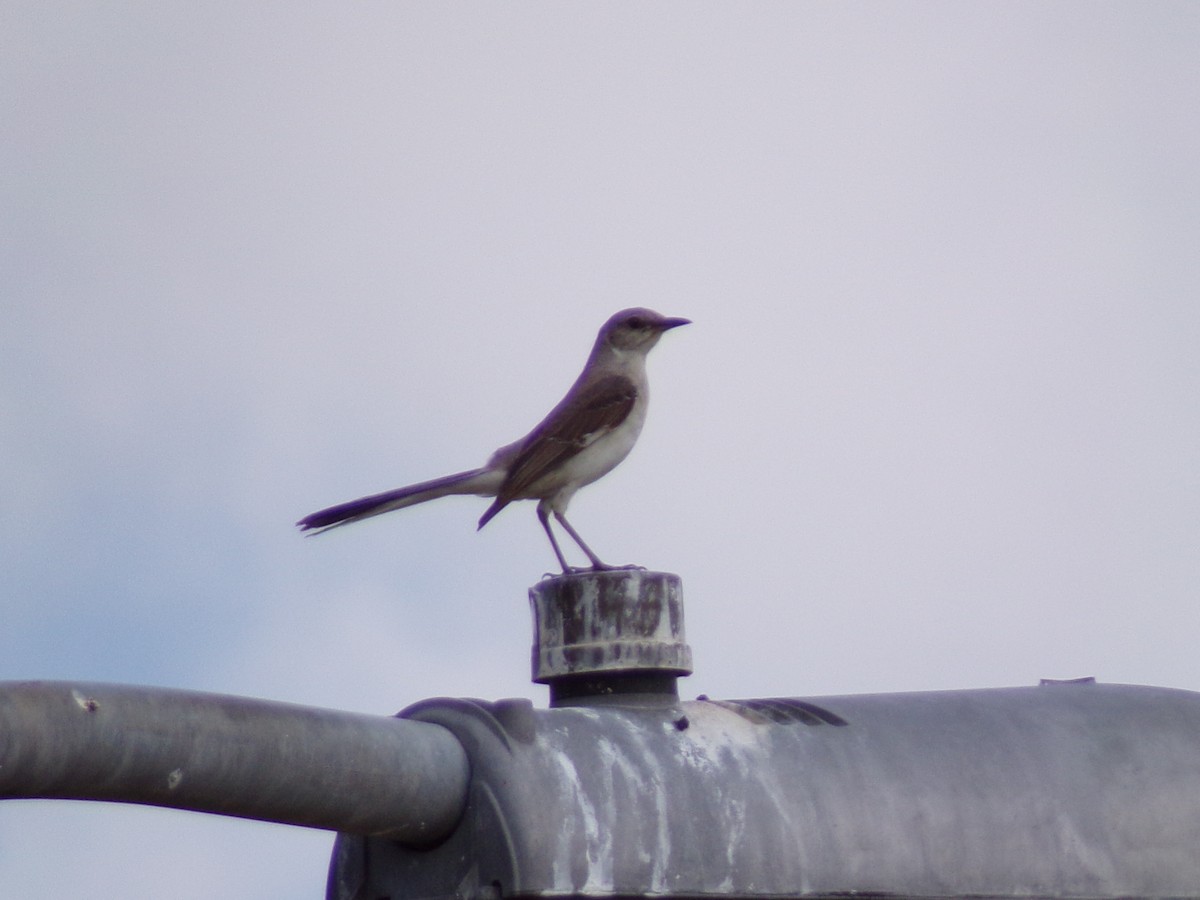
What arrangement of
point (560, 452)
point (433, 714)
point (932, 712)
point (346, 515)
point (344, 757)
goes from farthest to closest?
point (560, 452)
point (346, 515)
point (932, 712)
point (433, 714)
point (344, 757)

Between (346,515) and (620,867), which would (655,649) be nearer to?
(620,867)

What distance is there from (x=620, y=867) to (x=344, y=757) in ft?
1.92

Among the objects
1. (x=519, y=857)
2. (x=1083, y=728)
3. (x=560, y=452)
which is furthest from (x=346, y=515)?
(x=519, y=857)

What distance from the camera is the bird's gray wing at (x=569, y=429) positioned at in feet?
23.9

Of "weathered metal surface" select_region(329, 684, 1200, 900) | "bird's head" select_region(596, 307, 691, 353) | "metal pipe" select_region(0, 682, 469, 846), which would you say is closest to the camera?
"metal pipe" select_region(0, 682, 469, 846)

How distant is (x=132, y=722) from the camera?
2227 millimetres

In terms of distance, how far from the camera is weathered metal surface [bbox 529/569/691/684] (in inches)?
142

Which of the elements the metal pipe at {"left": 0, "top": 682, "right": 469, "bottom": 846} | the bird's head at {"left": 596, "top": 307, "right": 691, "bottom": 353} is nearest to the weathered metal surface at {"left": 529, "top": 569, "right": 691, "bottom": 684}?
the metal pipe at {"left": 0, "top": 682, "right": 469, "bottom": 846}

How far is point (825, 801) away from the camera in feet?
10.4

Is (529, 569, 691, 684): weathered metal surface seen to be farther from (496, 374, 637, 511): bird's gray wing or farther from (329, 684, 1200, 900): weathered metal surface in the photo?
(496, 374, 637, 511): bird's gray wing

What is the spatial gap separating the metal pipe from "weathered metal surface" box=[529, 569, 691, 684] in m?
0.97

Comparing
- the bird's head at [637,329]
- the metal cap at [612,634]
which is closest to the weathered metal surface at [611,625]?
the metal cap at [612,634]

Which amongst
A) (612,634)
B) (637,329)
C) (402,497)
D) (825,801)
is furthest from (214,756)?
(637,329)

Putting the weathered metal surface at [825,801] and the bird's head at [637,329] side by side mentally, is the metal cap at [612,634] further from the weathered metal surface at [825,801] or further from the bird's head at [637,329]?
the bird's head at [637,329]
